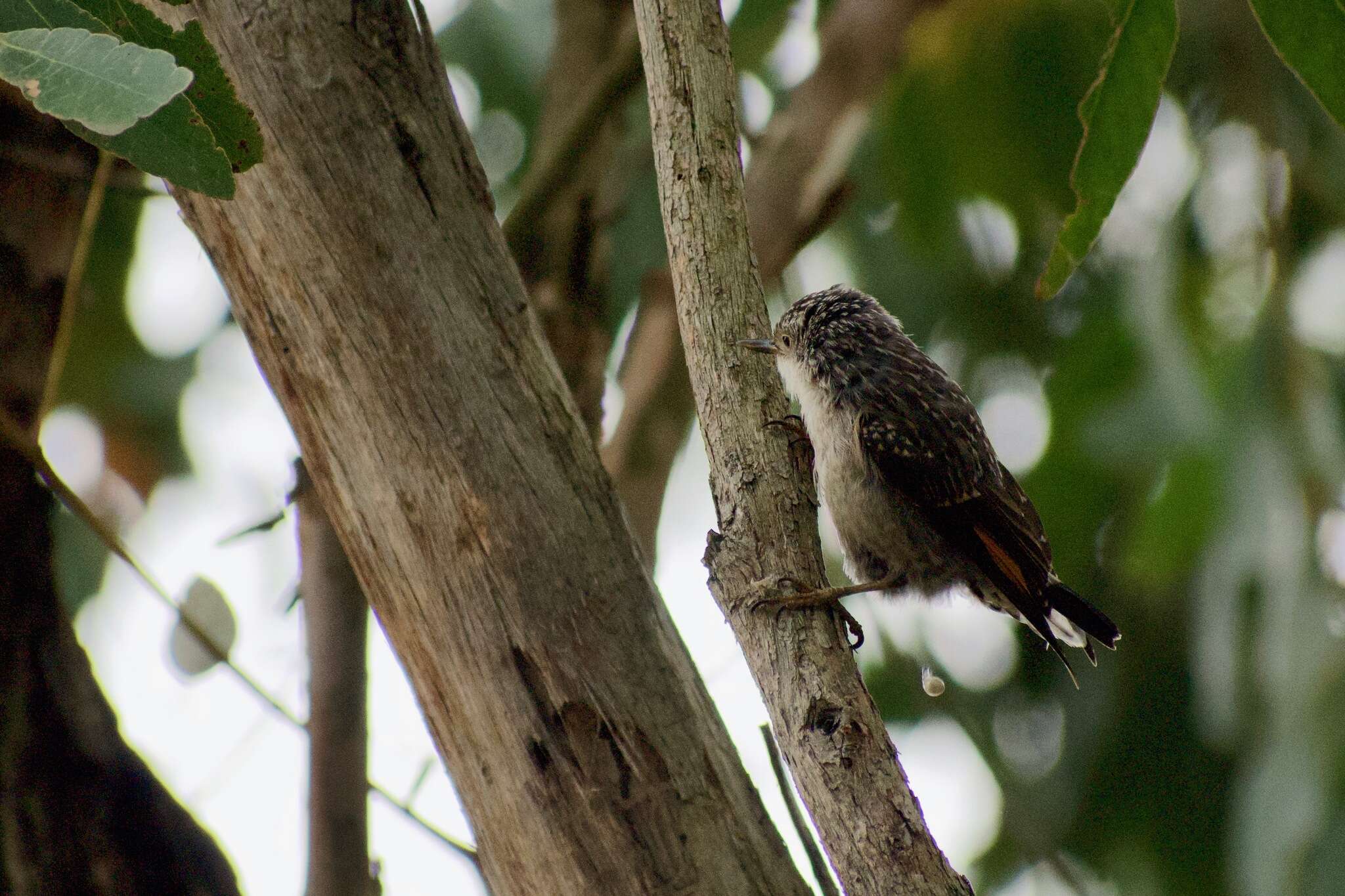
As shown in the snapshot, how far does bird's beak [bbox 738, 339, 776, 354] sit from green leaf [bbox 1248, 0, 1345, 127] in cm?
75

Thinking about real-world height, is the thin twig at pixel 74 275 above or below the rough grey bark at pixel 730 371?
above

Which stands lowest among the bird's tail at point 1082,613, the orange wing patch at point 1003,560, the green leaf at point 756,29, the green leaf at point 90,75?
the bird's tail at point 1082,613

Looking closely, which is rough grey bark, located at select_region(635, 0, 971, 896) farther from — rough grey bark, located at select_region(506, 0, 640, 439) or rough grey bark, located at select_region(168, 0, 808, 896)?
rough grey bark, located at select_region(506, 0, 640, 439)

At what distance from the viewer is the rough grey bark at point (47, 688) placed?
80.9 inches

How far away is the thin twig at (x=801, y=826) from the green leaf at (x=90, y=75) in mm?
1095

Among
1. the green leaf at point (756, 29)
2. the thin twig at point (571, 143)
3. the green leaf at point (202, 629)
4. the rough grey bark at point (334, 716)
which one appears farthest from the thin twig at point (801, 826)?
the green leaf at point (756, 29)

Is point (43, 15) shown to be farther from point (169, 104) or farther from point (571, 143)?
point (571, 143)

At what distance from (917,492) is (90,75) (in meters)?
1.68

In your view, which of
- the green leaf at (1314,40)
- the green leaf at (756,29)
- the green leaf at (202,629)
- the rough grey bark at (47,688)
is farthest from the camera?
the green leaf at (756,29)

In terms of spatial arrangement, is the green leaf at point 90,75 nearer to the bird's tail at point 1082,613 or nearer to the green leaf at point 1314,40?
the green leaf at point 1314,40

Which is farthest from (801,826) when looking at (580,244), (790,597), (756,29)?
(756,29)

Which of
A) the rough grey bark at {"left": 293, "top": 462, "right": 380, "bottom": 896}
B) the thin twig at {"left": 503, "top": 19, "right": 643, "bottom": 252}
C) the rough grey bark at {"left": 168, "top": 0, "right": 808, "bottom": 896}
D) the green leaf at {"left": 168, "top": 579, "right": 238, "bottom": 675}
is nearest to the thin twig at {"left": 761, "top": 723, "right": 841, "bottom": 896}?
the rough grey bark at {"left": 168, "top": 0, "right": 808, "bottom": 896}

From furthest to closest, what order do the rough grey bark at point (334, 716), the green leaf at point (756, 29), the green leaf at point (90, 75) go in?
the green leaf at point (756, 29), the rough grey bark at point (334, 716), the green leaf at point (90, 75)

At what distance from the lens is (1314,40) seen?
5.44 ft
